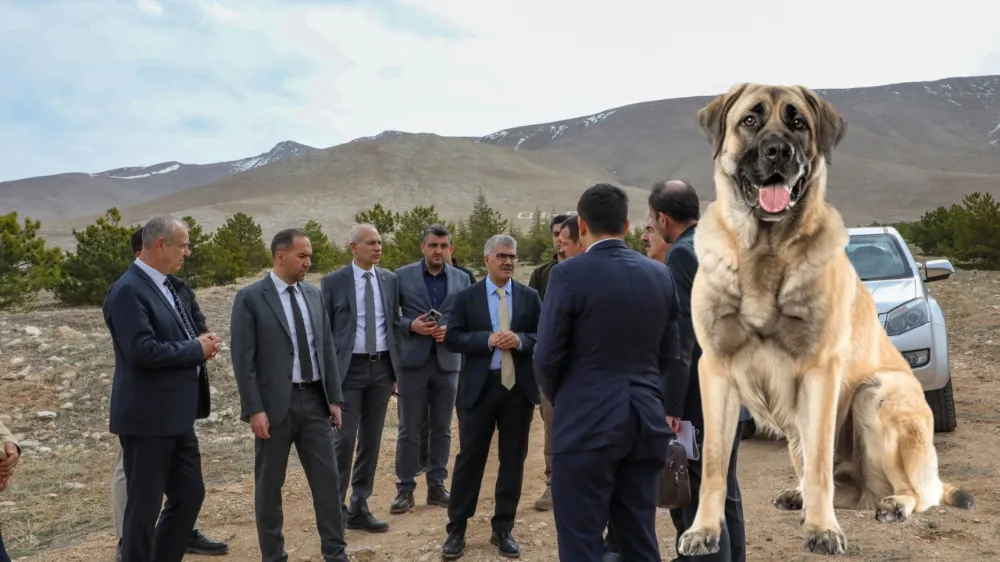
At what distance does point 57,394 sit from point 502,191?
529 ft

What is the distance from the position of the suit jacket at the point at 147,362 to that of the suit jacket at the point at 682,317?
3.06 m

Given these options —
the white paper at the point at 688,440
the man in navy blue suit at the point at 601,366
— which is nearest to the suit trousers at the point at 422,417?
the man in navy blue suit at the point at 601,366

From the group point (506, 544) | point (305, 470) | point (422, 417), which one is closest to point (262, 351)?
point (305, 470)

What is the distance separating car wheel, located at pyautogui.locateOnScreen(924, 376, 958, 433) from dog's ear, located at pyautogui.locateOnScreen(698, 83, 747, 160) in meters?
5.74

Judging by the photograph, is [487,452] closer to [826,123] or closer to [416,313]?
[416,313]

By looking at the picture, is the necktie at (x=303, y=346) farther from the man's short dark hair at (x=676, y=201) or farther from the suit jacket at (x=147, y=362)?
the man's short dark hair at (x=676, y=201)

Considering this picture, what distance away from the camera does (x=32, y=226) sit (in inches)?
976

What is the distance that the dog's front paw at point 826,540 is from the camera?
6.48ft

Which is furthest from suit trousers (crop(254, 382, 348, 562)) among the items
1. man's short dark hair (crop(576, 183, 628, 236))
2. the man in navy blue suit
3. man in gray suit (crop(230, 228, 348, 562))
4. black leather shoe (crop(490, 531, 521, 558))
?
man's short dark hair (crop(576, 183, 628, 236))

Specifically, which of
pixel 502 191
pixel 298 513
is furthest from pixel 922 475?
pixel 502 191

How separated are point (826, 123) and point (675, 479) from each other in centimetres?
169

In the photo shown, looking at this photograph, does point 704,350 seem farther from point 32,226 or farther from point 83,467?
point 32,226

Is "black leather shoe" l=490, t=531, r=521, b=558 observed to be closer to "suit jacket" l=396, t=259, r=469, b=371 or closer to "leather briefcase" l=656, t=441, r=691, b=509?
"suit jacket" l=396, t=259, r=469, b=371

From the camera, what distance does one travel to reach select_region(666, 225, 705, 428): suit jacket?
342 centimetres
